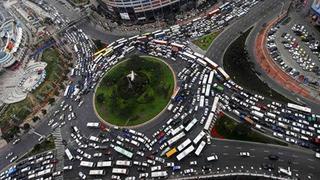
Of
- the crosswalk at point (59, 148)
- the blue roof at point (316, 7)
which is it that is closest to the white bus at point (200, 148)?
the crosswalk at point (59, 148)

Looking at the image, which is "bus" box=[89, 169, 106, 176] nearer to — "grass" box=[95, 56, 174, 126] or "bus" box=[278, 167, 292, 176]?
"grass" box=[95, 56, 174, 126]

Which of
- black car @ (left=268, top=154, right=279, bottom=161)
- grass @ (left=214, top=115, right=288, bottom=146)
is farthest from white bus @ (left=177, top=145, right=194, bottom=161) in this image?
black car @ (left=268, top=154, right=279, bottom=161)

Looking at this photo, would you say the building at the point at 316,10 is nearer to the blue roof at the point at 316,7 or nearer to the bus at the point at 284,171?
the blue roof at the point at 316,7

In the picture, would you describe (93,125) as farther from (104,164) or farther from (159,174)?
(159,174)

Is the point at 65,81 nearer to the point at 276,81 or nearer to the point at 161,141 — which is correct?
the point at 161,141

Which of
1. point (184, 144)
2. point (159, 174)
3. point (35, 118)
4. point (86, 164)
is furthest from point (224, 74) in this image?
point (35, 118)
